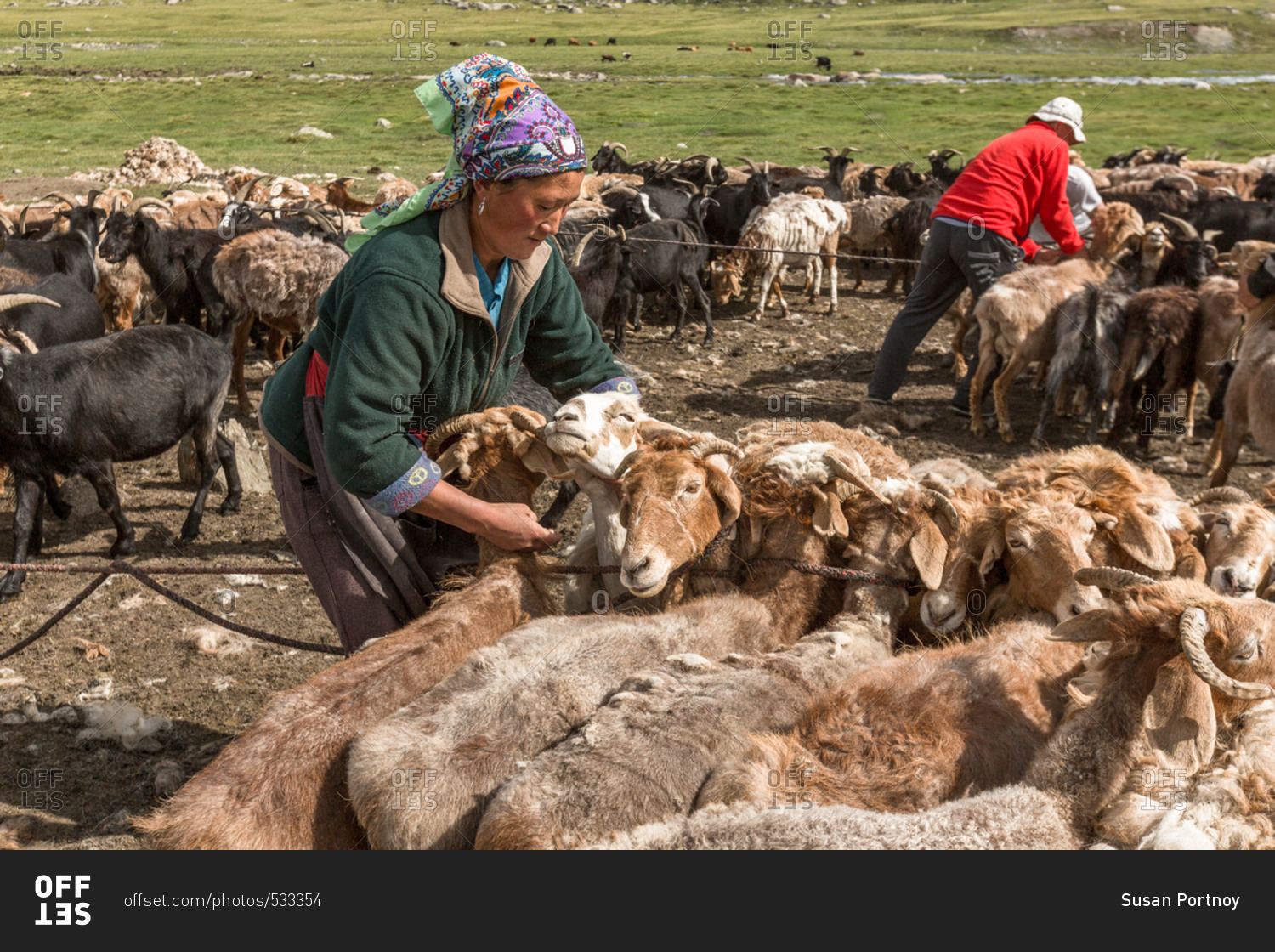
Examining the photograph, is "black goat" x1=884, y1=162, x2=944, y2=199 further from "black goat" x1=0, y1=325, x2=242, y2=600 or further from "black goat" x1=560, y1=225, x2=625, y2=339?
"black goat" x1=0, y1=325, x2=242, y2=600

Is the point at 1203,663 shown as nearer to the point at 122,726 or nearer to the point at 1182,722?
the point at 1182,722

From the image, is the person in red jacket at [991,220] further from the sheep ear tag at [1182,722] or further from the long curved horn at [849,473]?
the sheep ear tag at [1182,722]

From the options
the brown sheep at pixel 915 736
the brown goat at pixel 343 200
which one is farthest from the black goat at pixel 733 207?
the brown sheep at pixel 915 736

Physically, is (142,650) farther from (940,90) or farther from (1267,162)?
(940,90)

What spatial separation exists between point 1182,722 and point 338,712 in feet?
6.61

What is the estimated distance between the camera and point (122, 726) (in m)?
4.84

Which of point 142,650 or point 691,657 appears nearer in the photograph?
point 691,657

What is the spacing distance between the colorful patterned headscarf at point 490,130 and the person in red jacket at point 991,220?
254 inches

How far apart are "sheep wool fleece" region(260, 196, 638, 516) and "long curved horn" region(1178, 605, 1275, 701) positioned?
6.36 feet

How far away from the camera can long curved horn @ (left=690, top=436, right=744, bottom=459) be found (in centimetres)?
316

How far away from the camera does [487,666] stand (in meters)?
2.71

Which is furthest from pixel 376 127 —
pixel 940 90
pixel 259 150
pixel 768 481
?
pixel 768 481

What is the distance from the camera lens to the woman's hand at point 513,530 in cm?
303

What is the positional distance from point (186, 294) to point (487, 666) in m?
10.2
